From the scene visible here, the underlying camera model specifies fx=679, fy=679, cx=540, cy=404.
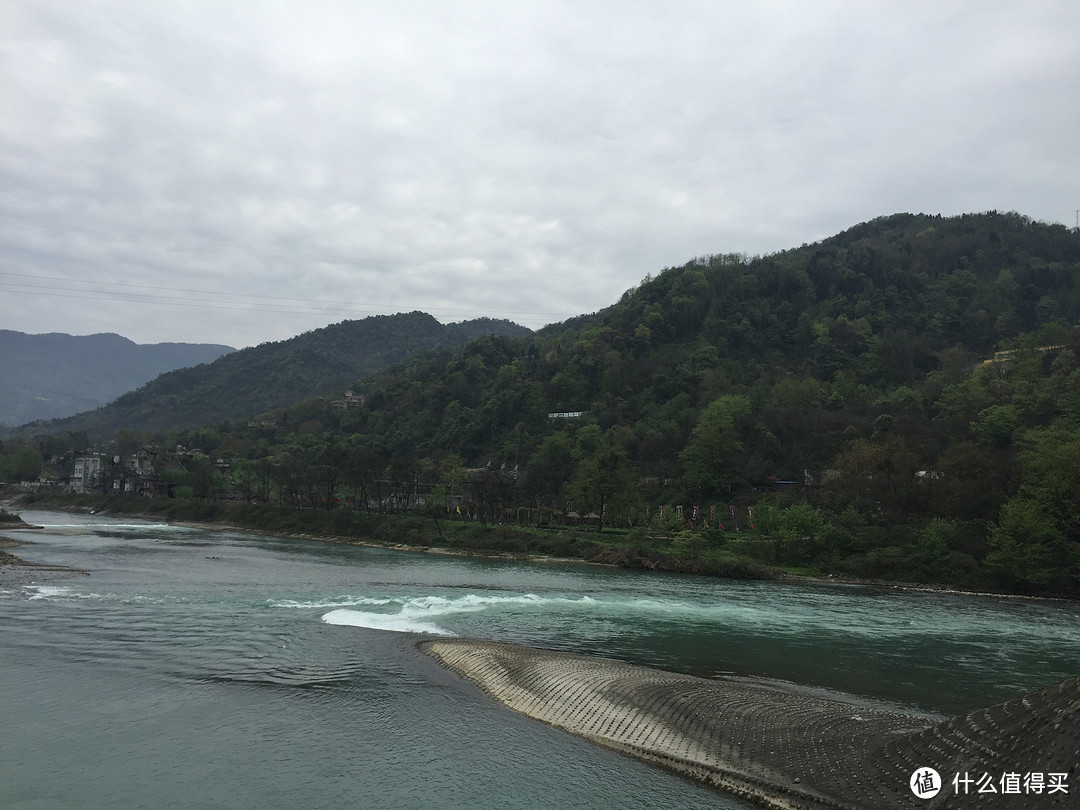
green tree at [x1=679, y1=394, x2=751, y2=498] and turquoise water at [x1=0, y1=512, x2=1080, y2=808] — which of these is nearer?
turquoise water at [x1=0, y1=512, x2=1080, y2=808]

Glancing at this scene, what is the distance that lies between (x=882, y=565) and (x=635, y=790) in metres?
48.5

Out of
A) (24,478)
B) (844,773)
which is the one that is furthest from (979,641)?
(24,478)

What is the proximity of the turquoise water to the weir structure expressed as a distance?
3.47ft

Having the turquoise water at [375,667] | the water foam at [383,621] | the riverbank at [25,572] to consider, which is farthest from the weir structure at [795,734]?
the riverbank at [25,572]

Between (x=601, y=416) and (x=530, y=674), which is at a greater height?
(x=601, y=416)

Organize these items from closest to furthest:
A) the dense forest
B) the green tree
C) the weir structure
A: the weir structure < the dense forest < the green tree

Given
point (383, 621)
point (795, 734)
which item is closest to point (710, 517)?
point (383, 621)

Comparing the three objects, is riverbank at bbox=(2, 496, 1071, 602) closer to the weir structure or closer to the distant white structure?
the distant white structure

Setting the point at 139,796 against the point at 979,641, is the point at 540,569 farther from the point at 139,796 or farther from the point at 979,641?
the point at 139,796

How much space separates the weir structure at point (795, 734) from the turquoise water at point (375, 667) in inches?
41.6

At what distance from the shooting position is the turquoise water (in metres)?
15.1

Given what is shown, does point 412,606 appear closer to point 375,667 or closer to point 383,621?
point 383,621

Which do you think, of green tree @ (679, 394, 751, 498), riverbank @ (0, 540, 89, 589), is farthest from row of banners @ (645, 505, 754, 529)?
riverbank @ (0, 540, 89, 589)

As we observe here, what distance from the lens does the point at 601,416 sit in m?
113
